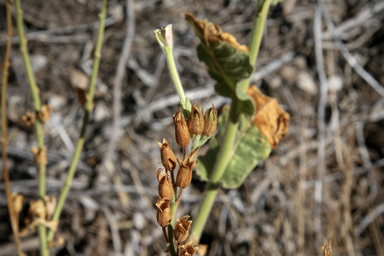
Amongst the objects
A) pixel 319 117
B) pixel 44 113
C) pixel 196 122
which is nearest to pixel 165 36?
pixel 196 122

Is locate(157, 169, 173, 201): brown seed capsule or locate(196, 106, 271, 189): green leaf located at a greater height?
locate(196, 106, 271, 189): green leaf

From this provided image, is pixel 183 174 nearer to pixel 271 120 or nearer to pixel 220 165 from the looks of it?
pixel 220 165

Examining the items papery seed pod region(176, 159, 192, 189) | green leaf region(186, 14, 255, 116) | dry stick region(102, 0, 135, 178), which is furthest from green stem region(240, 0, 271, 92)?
dry stick region(102, 0, 135, 178)

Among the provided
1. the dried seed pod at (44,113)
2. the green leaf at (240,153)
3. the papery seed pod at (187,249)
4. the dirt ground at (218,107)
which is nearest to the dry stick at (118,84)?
the dirt ground at (218,107)

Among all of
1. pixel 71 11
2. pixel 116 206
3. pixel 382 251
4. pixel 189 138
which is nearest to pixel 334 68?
pixel 382 251

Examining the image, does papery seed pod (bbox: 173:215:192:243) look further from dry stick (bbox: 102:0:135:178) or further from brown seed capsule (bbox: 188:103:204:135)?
dry stick (bbox: 102:0:135:178)

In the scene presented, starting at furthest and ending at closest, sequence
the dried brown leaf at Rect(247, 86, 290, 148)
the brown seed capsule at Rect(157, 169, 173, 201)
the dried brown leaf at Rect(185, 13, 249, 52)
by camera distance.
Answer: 1. the dried brown leaf at Rect(247, 86, 290, 148)
2. the dried brown leaf at Rect(185, 13, 249, 52)
3. the brown seed capsule at Rect(157, 169, 173, 201)

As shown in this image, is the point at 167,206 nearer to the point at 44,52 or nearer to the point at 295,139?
the point at 295,139
